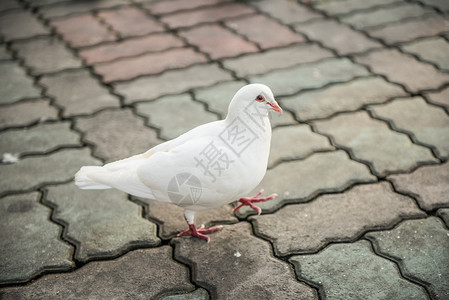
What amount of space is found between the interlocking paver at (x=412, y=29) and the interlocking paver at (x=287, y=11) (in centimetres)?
71

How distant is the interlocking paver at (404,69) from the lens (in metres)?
3.65

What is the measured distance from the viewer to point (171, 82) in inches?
153

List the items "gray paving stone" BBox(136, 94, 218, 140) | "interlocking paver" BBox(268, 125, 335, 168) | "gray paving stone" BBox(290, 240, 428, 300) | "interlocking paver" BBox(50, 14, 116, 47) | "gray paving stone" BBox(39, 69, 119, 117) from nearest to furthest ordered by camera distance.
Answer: "gray paving stone" BBox(290, 240, 428, 300) → "interlocking paver" BBox(268, 125, 335, 168) → "gray paving stone" BBox(136, 94, 218, 140) → "gray paving stone" BBox(39, 69, 119, 117) → "interlocking paver" BBox(50, 14, 116, 47)

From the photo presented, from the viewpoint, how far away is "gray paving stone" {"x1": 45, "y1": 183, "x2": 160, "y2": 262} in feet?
8.04

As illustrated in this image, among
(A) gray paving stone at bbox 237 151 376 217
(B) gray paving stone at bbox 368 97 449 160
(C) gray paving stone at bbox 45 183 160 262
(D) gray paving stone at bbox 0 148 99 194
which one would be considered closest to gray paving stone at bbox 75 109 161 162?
(D) gray paving stone at bbox 0 148 99 194

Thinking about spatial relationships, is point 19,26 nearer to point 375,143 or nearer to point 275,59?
point 275,59

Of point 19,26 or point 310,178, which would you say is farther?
point 19,26

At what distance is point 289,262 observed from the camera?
2305 millimetres

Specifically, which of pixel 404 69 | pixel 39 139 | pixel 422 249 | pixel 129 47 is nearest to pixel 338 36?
pixel 404 69

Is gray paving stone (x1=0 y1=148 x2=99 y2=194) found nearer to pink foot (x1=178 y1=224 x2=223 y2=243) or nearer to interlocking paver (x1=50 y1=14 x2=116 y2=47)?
pink foot (x1=178 y1=224 x2=223 y2=243)

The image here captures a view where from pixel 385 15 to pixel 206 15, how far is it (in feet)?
6.19

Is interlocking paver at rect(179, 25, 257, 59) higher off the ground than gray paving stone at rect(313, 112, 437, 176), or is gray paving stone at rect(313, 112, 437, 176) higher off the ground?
interlocking paver at rect(179, 25, 257, 59)

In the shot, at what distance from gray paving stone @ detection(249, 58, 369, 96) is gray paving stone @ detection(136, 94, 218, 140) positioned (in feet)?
1.98

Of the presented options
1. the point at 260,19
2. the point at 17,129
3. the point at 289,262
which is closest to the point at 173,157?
the point at 289,262
